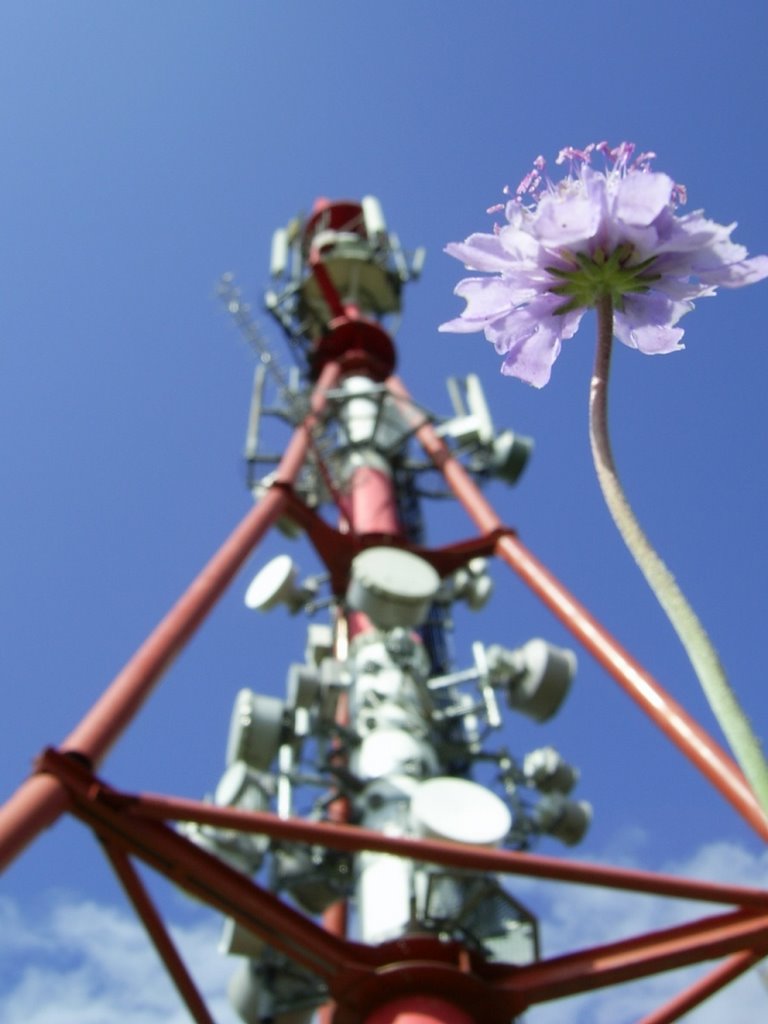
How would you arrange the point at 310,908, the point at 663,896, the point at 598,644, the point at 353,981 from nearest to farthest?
the point at 663,896 → the point at 353,981 → the point at 598,644 → the point at 310,908

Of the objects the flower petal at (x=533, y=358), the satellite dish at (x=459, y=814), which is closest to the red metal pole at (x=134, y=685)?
the satellite dish at (x=459, y=814)

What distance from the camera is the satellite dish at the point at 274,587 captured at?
9.45 metres

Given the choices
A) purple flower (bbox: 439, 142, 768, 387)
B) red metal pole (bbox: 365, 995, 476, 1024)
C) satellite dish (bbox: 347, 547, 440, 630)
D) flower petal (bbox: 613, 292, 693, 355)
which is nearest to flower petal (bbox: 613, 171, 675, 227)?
purple flower (bbox: 439, 142, 768, 387)

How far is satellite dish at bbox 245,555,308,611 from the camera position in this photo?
9.45 m

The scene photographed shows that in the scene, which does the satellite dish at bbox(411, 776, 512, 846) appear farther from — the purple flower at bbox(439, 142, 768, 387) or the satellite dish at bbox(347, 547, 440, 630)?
the purple flower at bbox(439, 142, 768, 387)

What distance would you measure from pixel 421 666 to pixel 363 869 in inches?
96.1

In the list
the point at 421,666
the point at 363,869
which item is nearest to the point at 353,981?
the point at 363,869

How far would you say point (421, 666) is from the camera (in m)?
8.67

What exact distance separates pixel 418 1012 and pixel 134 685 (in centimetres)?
209

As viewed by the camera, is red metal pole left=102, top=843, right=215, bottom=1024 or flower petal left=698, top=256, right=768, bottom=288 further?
red metal pole left=102, top=843, right=215, bottom=1024

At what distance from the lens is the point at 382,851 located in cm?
409

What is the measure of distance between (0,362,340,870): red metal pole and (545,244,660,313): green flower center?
2980mm

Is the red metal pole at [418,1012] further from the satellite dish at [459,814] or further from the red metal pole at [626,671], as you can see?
the red metal pole at [626,671]

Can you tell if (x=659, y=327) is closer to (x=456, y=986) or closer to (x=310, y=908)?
(x=456, y=986)
